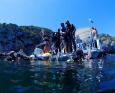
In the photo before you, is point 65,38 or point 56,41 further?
point 56,41

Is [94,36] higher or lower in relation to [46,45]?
higher

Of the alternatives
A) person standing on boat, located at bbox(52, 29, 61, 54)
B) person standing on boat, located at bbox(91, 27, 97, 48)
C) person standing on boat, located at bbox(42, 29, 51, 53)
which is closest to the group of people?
person standing on boat, located at bbox(52, 29, 61, 54)

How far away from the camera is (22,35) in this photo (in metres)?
127

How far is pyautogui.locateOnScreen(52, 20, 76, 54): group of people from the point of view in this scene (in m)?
38.2

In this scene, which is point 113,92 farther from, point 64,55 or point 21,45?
point 21,45

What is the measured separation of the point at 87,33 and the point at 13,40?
6046 cm

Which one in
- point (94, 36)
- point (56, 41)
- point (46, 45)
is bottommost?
point (46, 45)

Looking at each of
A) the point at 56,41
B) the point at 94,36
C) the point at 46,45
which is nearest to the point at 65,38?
the point at 56,41

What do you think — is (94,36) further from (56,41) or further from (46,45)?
(56,41)

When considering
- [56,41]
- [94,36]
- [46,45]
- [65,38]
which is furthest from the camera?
[94,36]

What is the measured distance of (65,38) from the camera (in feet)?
127

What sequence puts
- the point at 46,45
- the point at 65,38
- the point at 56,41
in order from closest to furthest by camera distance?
the point at 65,38, the point at 56,41, the point at 46,45

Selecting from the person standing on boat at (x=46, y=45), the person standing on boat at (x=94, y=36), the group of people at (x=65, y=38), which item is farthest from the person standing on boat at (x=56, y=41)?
the person standing on boat at (x=94, y=36)

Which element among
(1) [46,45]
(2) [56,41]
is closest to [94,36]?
(1) [46,45]
